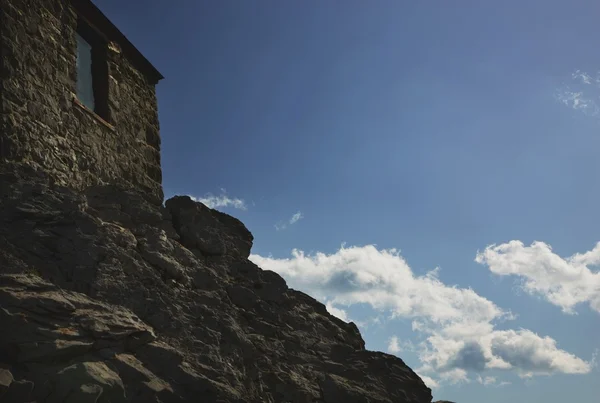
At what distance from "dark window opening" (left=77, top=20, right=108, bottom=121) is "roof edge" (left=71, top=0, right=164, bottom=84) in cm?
24

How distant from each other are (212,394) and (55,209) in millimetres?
4168

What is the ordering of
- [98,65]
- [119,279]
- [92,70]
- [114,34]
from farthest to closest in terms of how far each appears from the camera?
[114,34]
[98,65]
[92,70]
[119,279]

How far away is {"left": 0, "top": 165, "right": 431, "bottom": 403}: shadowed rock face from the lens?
718 cm

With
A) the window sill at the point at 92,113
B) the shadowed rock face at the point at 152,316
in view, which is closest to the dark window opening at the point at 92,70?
the window sill at the point at 92,113

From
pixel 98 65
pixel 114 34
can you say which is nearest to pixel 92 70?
pixel 98 65

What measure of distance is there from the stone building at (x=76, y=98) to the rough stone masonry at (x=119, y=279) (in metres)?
0.03

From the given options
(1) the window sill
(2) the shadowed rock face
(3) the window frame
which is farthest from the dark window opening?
(2) the shadowed rock face

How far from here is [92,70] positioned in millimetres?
13273

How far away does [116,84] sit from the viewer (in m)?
13.7

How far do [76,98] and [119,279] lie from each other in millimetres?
4859

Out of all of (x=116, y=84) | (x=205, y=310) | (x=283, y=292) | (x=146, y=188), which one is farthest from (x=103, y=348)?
(x=116, y=84)

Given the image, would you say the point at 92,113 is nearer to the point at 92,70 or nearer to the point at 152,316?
the point at 92,70

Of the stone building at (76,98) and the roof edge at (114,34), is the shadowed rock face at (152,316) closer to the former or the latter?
the stone building at (76,98)

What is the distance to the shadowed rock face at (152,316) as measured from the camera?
7.18 meters
